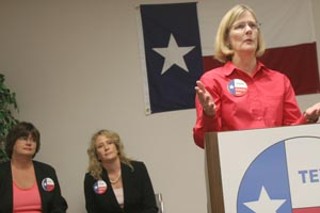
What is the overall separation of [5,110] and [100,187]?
0.99 m

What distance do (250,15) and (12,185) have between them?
216cm

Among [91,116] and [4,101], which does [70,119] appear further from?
[4,101]

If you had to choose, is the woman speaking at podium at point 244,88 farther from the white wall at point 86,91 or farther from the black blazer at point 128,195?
the white wall at point 86,91

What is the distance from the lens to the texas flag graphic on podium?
1226 mm

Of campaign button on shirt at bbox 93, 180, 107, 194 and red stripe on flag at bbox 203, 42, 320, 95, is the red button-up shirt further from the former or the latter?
red stripe on flag at bbox 203, 42, 320, 95

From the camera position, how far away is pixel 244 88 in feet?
5.57

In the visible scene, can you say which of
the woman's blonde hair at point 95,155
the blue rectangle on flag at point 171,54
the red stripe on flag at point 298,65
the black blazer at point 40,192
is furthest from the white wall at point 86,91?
the red stripe on flag at point 298,65

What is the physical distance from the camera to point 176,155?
13.6 feet

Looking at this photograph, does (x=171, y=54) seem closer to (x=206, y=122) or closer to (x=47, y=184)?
(x=47, y=184)

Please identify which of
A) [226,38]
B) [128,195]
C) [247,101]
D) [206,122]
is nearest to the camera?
[206,122]

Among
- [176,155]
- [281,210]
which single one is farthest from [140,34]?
[281,210]

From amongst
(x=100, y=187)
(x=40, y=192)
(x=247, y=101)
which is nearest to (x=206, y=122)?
(x=247, y=101)

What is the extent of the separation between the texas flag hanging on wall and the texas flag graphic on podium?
114 inches

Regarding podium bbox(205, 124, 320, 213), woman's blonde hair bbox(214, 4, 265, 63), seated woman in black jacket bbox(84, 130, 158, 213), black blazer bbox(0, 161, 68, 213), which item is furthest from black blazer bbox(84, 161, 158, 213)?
podium bbox(205, 124, 320, 213)
